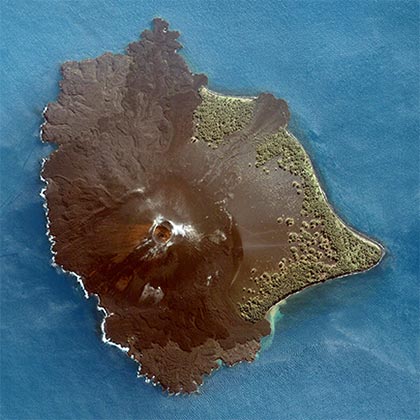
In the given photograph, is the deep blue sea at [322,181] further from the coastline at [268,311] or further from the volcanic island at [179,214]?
the volcanic island at [179,214]

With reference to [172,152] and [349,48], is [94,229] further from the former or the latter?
[349,48]

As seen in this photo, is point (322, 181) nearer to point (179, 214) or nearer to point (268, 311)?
point (268, 311)

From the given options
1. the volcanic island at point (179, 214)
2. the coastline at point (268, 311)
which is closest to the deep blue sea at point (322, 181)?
the coastline at point (268, 311)

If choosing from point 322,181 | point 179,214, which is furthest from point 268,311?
point 322,181

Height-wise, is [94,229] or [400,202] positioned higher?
[400,202]

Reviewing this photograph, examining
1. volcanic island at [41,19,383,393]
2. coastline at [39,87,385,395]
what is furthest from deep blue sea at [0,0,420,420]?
volcanic island at [41,19,383,393]

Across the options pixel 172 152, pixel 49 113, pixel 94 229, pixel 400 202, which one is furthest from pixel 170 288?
pixel 400 202

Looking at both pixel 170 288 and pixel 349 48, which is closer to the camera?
pixel 170 288
